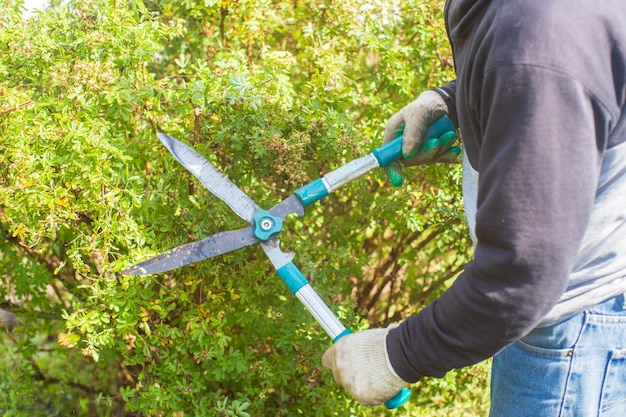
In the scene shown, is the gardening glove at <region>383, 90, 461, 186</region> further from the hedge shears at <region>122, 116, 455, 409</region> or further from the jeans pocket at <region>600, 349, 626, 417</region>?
the jeans pocket at <region>600, 349, 626, 417</region>

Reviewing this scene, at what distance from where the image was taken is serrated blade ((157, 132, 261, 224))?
218 centimetres

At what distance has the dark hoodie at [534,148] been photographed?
1.22 m

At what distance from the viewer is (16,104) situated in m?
2.25

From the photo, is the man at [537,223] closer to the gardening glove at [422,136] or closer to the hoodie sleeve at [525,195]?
the hoodie sleeve at [525,195]

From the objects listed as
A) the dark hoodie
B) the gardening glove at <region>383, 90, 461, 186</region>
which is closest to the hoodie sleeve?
the dark hoodie

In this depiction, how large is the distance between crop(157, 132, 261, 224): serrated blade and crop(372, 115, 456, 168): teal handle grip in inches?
18.2

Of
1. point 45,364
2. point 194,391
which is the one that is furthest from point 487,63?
point 45,364

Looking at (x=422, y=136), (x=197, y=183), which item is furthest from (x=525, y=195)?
(x=197, y=183)

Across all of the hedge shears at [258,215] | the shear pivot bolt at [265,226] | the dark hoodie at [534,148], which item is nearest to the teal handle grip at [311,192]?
the hedge shears at [258,215]

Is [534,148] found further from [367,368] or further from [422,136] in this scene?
[422,136]

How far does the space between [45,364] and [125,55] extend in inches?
89.4

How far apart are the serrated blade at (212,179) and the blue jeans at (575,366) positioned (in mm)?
973

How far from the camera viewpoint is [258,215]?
84.7 inches

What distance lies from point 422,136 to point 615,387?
0.95 m
